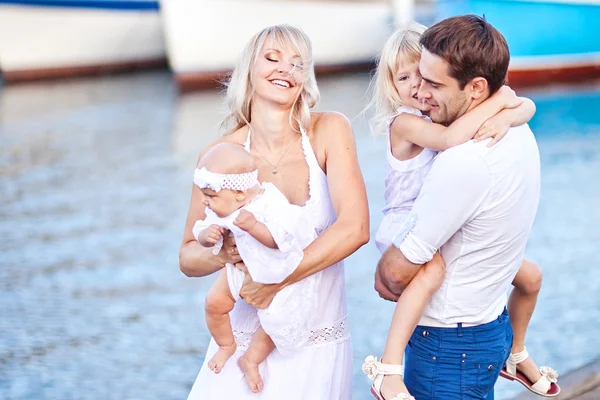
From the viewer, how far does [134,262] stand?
18.5ft

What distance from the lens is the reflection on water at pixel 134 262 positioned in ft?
13.6

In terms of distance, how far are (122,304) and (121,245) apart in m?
1.16

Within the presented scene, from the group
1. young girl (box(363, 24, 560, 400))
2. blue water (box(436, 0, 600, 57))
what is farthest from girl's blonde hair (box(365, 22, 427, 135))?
blue water (box(436, 0, 600, 57))

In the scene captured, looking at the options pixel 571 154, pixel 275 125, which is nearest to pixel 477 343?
pixel 275 125

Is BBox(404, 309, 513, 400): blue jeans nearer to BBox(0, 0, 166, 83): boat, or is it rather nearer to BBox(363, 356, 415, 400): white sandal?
BBox(363, 356, 415, 400): white sandal

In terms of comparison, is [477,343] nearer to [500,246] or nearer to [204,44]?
[500,246]

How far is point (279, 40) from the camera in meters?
2.27

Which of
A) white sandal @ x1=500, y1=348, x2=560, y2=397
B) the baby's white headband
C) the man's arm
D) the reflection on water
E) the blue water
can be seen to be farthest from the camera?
the blue water

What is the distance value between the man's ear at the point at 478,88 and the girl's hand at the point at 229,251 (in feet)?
2.29

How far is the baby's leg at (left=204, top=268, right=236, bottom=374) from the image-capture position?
2.26m

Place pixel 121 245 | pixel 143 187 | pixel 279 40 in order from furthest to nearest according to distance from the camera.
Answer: pixel 143 187, pixel 121 245, pixel 279 40

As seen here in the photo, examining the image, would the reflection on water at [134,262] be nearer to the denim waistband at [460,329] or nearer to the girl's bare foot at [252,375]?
the girl's bare foot at [252,375]

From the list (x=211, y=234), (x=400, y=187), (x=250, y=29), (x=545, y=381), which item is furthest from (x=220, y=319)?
(x=250, y=29)

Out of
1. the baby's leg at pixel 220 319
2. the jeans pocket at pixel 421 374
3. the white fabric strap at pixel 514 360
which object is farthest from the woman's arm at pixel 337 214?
the white fabric strap at pixel 514 360
